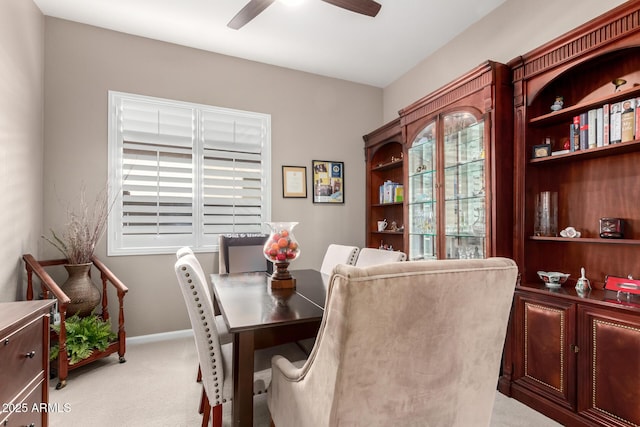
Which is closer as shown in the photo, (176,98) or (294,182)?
(176,98)

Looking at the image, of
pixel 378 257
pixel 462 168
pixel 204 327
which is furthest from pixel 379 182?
pixel 204 327

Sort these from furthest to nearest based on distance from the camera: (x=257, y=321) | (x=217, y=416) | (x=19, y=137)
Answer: (x=19, y=137) → (x=217, y=416) → (x=257, y=321)

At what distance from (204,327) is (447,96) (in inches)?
101

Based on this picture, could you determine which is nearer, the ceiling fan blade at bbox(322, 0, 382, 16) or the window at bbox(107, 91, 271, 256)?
the ceiling fan blade at bbox(322, 0, 382, 16)

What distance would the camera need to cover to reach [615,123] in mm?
1849

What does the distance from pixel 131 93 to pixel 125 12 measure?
69 centimetres

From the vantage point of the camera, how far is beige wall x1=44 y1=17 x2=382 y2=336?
2.92 m

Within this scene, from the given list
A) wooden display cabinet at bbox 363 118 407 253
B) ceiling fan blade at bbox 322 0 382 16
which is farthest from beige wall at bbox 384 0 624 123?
ceiling fan blade at bbox 322 0 382 16

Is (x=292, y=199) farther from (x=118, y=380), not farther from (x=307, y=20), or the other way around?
(x=118, y=380)

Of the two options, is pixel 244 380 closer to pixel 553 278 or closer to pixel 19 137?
pixel 553 278

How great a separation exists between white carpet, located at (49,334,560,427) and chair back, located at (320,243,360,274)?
0.99 m

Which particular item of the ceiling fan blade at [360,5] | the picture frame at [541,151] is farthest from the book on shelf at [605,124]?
the ceiling fan blade at [360,5]

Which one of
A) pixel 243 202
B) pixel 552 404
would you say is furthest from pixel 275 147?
pixel 552 404

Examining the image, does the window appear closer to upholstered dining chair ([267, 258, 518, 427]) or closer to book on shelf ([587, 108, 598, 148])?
upholstered dining chair ([267, 258, 518, 427])
